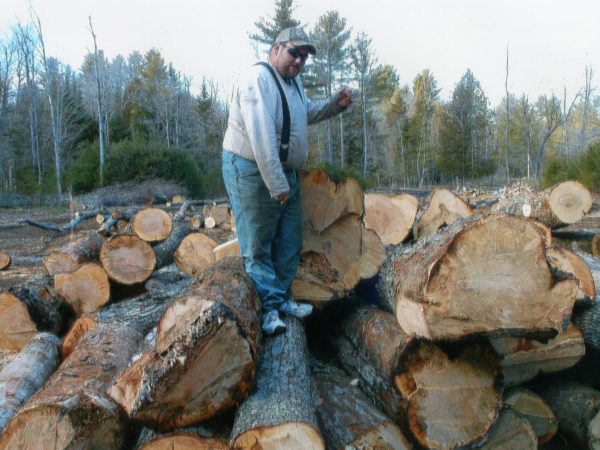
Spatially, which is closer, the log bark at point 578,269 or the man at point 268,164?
the man at point 268,164

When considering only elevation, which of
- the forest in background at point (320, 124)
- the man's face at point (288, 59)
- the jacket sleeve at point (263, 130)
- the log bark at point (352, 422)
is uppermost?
the forest in background at point (320, 124)

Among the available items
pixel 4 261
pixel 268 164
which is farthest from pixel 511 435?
pixel 4 261

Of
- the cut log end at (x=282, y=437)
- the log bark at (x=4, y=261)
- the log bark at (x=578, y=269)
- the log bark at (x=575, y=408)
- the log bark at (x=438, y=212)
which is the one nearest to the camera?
the cut log end at (x=282, y=437)

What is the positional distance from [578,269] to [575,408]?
44.6 inches

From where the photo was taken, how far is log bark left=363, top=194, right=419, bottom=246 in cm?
422

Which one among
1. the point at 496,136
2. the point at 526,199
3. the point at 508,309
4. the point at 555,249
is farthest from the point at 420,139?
the point at 508,309

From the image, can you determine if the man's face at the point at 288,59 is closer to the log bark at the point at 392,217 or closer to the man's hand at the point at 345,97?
the man's hand at the point at 345,97

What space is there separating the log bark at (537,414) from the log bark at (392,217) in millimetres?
1946

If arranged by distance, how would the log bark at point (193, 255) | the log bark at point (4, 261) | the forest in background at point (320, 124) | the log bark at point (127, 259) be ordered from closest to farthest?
1. the log bark at point (127, 259)
2. the log bark at point (193, 255)
3. the log bark at point (4, 261)
4. the forest in background at point (320, 124)

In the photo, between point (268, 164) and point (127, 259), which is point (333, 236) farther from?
point (127, 259)

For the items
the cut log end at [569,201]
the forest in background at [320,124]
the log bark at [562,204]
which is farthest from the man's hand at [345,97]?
the forest in background at [320,124]

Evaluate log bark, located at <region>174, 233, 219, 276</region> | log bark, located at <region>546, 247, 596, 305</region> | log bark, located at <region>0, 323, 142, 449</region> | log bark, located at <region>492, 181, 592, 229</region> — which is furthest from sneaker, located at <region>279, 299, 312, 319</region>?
log bark, located at <region>492, 181, 592, 229</region>

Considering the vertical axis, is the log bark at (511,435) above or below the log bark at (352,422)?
below

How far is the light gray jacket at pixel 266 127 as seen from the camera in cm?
248
